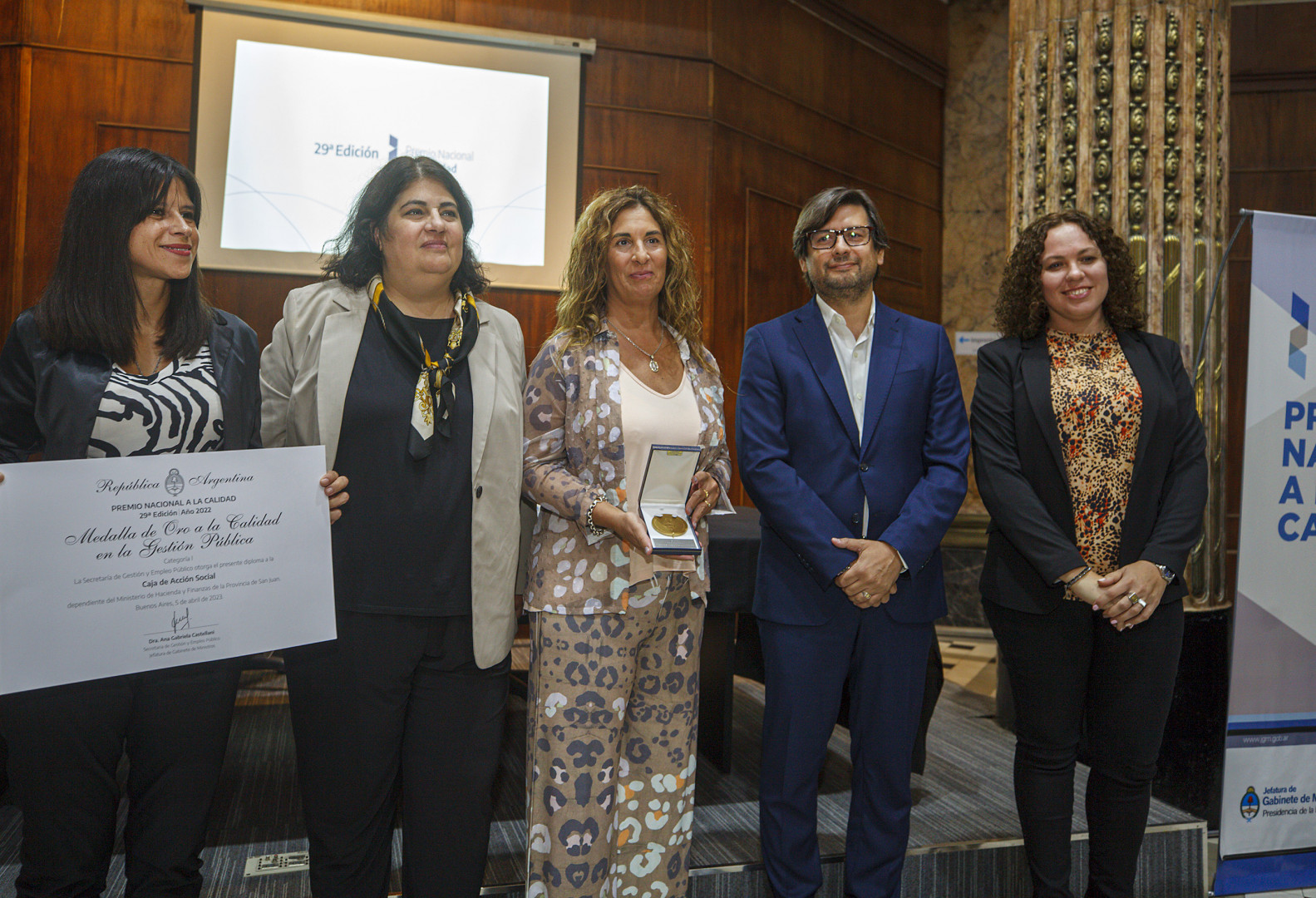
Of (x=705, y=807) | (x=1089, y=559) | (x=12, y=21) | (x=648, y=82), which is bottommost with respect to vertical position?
(x=705, y=807)

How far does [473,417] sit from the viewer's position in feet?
5.54

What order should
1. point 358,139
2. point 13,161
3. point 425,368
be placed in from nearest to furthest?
point 425,368, point 13,161, point 358,139

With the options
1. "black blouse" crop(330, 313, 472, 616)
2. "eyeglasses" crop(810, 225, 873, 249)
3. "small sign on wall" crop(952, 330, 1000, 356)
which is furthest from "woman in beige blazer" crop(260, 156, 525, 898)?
"small sign on wall" crop(952, 330, 1000, 356)

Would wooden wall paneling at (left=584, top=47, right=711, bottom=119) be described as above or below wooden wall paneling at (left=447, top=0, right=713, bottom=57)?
below

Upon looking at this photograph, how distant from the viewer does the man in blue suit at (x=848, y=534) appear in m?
1.88

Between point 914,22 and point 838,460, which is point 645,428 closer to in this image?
point 838,460

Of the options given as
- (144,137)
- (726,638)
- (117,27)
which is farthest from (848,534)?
(117,27)

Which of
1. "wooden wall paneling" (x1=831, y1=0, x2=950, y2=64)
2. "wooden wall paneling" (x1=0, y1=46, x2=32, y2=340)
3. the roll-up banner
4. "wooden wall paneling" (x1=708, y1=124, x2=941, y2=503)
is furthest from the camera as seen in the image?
"wooden wall paneling" (x1=831, y1=0, x2=950, y2=64)

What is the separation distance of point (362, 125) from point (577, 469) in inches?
124

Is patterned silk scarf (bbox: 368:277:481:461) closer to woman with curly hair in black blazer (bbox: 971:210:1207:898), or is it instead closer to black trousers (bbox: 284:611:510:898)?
black trousers (bbox: 284:611:510:898)

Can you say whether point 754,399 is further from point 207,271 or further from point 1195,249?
point 207,271

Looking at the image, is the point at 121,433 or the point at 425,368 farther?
the point at 425,368

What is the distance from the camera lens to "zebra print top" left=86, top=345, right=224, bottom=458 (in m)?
1.47

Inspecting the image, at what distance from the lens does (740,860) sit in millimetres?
2158
